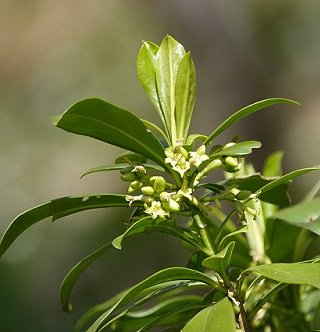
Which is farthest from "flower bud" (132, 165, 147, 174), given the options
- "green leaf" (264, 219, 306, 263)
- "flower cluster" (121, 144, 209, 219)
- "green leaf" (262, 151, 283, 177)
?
"green leaf" (262, 151, 283, 177)

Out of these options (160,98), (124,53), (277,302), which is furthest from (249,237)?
(124,53)

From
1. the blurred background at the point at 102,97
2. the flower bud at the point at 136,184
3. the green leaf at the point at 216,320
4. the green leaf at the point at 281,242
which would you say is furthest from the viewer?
the blurred background at the point at 102,97

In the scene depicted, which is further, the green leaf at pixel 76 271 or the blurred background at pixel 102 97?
the blurred background at pixel 102 97

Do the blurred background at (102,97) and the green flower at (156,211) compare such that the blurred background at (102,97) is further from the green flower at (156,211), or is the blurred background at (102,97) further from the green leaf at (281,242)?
the green flower at (156,211)

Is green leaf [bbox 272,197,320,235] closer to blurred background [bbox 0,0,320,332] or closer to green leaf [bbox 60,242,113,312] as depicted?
green leaf [bbox 60,242,113,312]

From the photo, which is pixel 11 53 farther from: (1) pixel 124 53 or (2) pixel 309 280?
(2) pixel 309 280

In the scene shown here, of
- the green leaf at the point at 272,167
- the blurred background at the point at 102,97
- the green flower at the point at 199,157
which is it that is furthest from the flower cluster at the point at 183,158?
the blurred background at the point at 102,97
